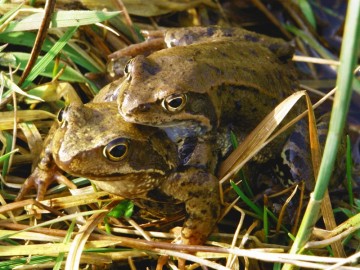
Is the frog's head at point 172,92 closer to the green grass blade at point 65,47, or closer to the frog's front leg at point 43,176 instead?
the frog's front leg at point 43,176

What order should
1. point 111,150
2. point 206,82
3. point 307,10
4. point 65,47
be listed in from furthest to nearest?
point 307,10
point 65,47
point 206,82
point 111,150

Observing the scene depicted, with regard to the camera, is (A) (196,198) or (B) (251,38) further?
(B) (251,38)

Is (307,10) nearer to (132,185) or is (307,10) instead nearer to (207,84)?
(207,84)

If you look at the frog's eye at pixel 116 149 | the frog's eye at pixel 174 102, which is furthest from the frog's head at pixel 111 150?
the frog's eye at pixel 174 102

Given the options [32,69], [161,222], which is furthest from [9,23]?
[161,222]

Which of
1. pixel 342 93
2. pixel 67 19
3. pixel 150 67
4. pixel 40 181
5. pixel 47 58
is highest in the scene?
pixel 67 19

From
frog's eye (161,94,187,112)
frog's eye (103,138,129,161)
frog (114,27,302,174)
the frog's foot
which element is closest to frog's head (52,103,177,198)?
frog's eye (103,138,129,161)

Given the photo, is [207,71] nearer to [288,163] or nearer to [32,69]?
[288,163]

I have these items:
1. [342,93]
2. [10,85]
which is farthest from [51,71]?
[342,93]
